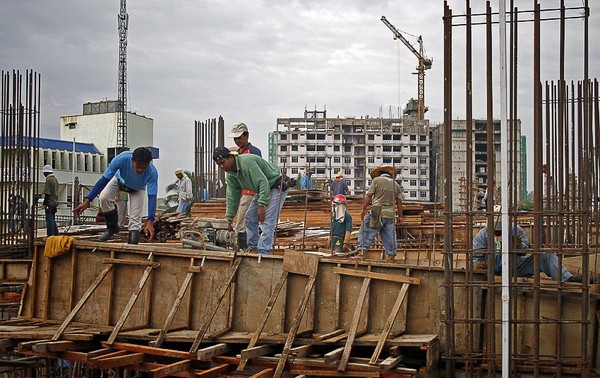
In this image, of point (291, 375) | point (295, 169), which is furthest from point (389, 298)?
point (295, 169)

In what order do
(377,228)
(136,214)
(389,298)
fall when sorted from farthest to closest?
(377,228)
(136,214)
(389,298)

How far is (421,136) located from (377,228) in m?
83.0

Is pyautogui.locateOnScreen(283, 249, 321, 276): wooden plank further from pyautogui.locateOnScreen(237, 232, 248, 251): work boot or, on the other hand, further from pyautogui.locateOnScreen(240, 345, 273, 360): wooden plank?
pyautogui.locateOnScreen(237, 232, 248, 251): work boot

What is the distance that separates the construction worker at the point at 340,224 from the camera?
591 inches

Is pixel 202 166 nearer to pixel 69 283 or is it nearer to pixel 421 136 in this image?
pixel 69 283

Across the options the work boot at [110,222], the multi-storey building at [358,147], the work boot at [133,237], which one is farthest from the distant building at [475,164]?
the multi-storey building at [358,147]

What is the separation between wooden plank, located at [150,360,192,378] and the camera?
7.30 metres

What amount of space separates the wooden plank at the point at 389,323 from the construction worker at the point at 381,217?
13.1 ft

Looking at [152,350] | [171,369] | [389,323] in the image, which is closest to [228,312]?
[152,350]

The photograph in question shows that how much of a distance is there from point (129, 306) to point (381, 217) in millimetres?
5121

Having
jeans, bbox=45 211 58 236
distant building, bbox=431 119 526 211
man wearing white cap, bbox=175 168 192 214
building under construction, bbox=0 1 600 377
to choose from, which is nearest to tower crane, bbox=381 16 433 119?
distant building, bbox=431 119 526 211

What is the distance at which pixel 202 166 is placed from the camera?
2611 centimetres

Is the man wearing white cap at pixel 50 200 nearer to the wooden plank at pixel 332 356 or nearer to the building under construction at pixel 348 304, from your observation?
the building under construction at pixel 348 304

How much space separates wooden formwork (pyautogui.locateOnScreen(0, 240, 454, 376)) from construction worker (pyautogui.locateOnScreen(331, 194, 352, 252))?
6.49m
